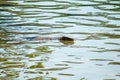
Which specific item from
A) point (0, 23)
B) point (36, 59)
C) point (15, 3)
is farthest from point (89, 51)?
point (15, 3)

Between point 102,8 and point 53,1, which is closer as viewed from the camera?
point 102,8

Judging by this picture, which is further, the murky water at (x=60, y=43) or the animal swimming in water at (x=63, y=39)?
the animal swimming in water at (x=63, y=39)

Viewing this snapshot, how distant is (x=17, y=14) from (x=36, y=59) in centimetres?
659

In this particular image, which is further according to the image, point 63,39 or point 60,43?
point 63,39

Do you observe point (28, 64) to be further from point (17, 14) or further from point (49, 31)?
point (17, 14)

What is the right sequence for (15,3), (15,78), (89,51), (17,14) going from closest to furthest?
(15,78) → (89,51) → (17,14) → (15,3)

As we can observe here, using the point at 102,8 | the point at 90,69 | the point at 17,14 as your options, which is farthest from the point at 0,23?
the point at 90,69

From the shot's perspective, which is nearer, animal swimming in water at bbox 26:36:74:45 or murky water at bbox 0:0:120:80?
murky water at bbox 0:0:120:80

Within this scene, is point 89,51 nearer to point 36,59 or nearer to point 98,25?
point 36,59

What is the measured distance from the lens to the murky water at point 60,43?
10.2 m

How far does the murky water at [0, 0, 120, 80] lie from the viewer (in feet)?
33.3

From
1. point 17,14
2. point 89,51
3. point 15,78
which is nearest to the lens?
point 15,78

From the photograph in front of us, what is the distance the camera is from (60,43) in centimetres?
1300

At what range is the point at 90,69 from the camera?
10344mm
